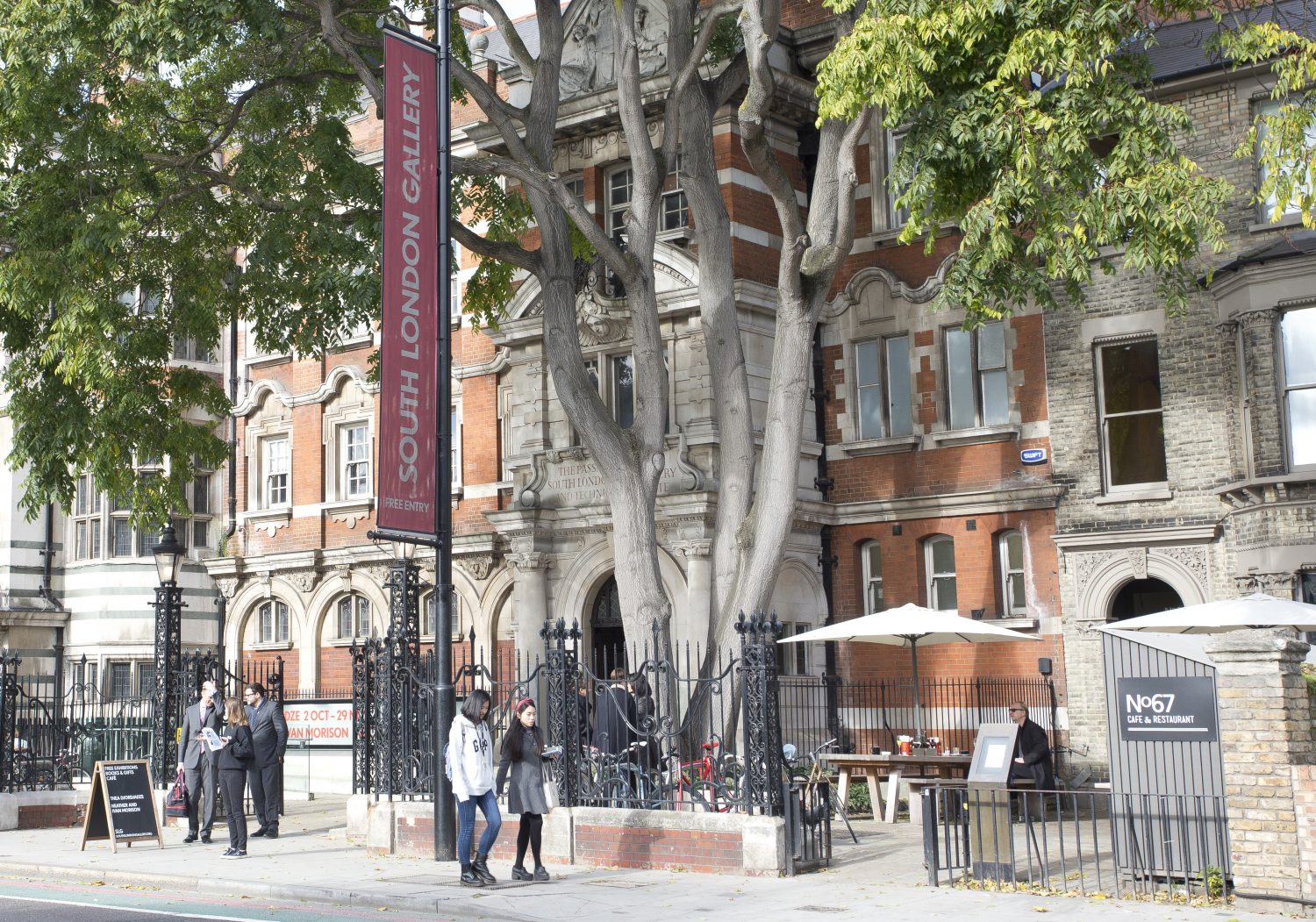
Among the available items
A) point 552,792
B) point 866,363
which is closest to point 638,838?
point 552,792

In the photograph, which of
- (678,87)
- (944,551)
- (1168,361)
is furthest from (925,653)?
(678,87)

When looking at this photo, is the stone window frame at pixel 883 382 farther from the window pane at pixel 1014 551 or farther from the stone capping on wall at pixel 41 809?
the stone capping on wall at pixel 41 809

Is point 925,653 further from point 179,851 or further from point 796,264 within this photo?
point 179,851

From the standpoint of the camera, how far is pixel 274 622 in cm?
3291

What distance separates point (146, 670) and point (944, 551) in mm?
20143

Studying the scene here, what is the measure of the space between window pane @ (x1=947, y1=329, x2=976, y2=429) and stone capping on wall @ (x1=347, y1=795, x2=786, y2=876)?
491 inches

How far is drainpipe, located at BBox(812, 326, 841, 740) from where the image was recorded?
25547mm

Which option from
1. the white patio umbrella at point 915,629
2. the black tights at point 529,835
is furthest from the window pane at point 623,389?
the black tights at point 529,835

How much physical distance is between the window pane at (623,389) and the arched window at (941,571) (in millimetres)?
5717

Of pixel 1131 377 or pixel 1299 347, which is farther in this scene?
pixel 1131 377

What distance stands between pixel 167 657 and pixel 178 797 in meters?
2.80

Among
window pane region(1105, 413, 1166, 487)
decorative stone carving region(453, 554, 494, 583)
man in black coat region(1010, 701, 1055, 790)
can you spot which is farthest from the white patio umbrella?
decorative stone carving region(453, 554, 494, 583)

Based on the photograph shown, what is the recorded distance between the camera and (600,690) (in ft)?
52.2

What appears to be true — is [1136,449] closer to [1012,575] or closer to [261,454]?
[1012,575]
